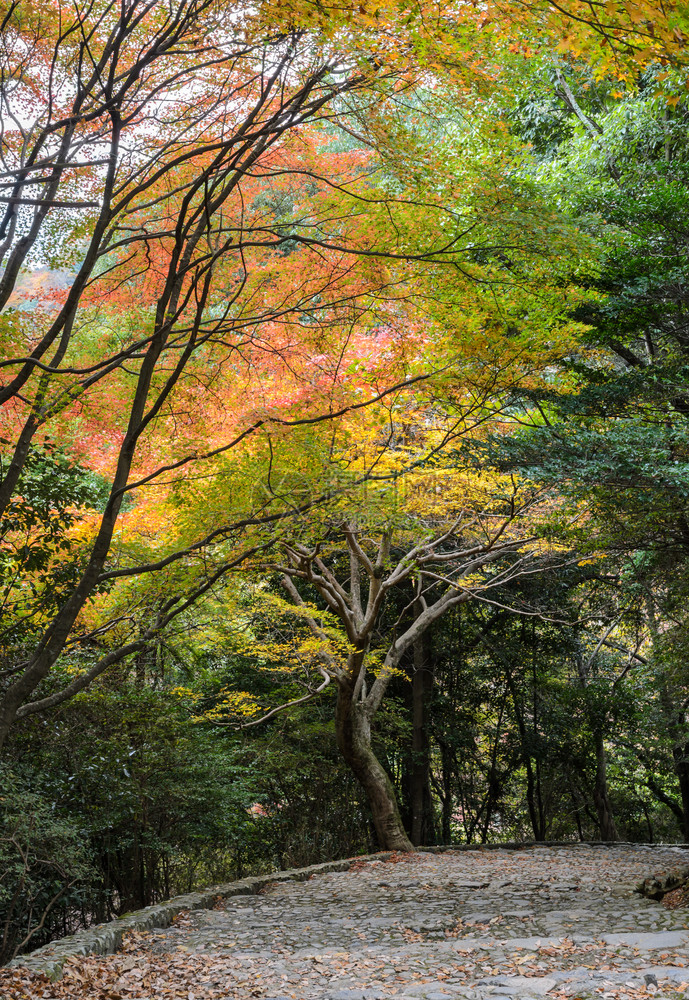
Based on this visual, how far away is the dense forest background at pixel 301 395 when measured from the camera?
4094 mm

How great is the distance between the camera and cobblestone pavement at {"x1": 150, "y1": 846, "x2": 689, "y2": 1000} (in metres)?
3.54

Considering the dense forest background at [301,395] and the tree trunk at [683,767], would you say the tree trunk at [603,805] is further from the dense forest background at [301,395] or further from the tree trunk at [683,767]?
the tree trunk at [683,767]

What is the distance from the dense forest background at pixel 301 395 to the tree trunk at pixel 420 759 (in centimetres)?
6

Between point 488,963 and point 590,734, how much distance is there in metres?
9.38

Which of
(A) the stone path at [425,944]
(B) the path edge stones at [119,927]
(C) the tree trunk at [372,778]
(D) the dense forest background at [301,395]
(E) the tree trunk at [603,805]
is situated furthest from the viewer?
(E) the tree trunk at [603,805]

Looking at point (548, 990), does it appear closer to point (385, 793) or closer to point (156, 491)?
point (156, 491)

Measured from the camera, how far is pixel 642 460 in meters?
6.76

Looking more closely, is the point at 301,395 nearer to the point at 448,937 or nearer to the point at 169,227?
the point at 169,227

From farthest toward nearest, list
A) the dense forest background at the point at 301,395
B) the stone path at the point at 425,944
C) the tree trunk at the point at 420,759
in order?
1. the tree trunk at the point at 420,759
2. the dense forest background at the point at 301,395
3. the stone path at the point at 425,944

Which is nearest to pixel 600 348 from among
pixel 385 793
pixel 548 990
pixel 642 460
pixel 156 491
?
pixel 642 460

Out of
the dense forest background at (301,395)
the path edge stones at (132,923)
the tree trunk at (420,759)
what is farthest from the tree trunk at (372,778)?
the tree trunk at (420,759)

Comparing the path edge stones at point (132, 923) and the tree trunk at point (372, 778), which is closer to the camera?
the path edge stones at point (132, 923)

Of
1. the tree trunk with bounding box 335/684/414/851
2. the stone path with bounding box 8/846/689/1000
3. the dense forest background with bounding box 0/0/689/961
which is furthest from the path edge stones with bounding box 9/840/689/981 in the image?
the tree trunk with bounding box 335/684/414/851

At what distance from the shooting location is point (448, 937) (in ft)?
15.6
